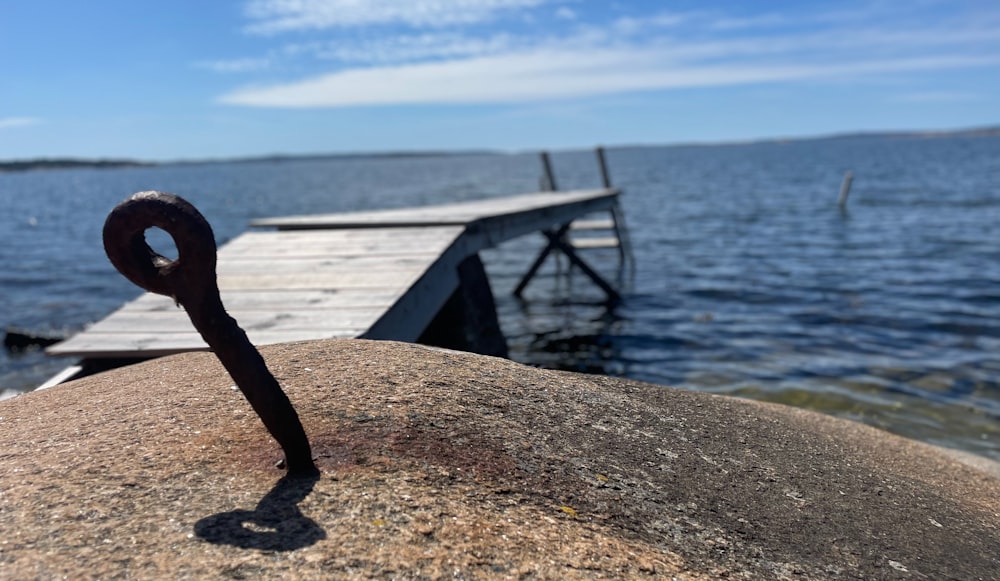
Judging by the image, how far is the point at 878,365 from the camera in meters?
9.53

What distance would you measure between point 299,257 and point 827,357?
6.76 metres

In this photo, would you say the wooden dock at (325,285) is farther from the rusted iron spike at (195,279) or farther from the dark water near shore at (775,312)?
the dark water near shore at (775,312)

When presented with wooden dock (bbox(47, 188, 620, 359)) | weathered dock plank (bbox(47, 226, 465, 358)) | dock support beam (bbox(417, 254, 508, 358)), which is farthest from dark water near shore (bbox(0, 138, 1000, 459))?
weathered dock plank (bbox(47, 226, 465, 358))

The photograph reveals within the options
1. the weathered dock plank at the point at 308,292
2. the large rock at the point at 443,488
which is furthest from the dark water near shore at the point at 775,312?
the large rock at the point at 443,488

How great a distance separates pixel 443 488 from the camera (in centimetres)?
248

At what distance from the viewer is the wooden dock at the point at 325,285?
502 cm

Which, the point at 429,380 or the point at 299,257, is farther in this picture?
the point at 299,257

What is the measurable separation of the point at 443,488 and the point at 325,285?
12.8 feet

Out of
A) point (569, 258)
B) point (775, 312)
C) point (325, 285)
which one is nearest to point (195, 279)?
point (325, 285)

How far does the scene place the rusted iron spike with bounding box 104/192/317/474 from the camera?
222cm

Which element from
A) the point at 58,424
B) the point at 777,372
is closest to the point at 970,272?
the point at 777,372

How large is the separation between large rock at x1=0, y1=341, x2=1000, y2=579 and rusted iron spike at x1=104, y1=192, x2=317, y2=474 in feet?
0.62

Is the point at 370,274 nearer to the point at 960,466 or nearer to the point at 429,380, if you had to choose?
the point at 429,380

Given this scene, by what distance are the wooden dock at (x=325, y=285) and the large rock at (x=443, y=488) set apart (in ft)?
4.27
